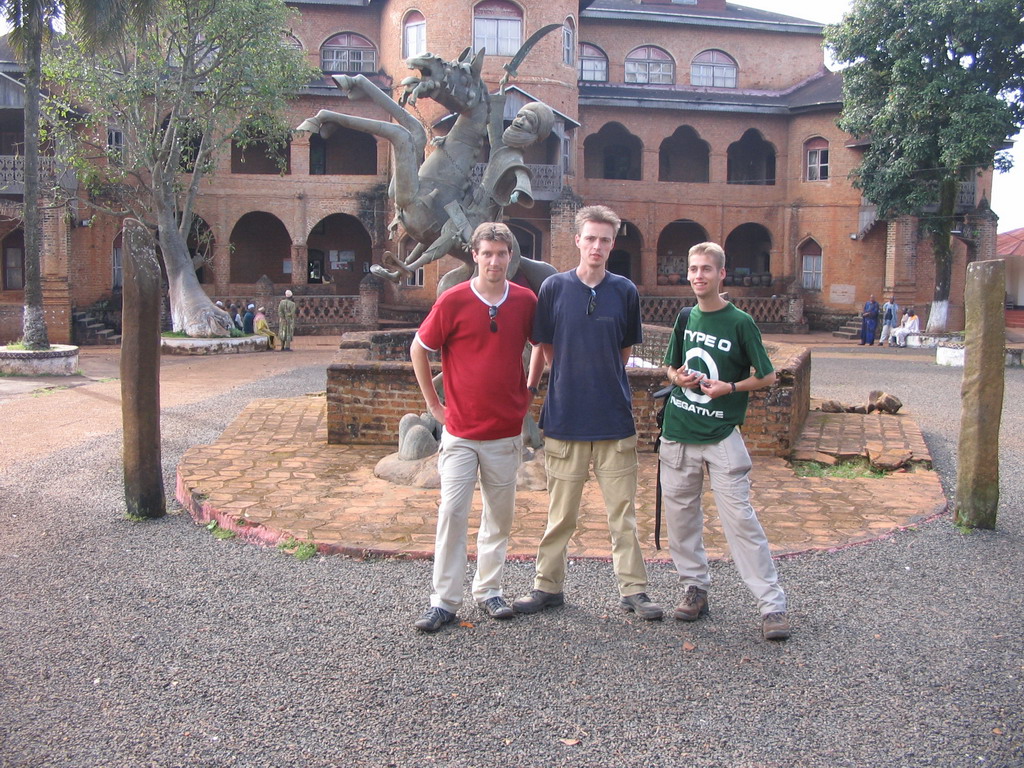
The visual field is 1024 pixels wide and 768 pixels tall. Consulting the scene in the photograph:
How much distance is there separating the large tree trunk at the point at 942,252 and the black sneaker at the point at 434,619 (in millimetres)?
24388

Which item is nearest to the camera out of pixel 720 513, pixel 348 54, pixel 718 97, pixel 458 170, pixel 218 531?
pixel 720 513

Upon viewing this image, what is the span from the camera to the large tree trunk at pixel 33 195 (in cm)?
1653

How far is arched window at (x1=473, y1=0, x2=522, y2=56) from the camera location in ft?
89.9

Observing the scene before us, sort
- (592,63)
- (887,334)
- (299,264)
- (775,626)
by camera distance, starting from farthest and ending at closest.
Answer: (592,63) → (299,264) → (887,334) → (775,626)

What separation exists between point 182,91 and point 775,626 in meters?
19.5

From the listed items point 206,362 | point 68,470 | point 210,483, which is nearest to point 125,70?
point 206,362

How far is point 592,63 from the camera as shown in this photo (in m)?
31.8

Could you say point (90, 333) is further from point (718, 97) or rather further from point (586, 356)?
point (586, 356)

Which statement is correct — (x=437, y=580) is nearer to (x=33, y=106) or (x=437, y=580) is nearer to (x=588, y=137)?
(x=33, y=106)

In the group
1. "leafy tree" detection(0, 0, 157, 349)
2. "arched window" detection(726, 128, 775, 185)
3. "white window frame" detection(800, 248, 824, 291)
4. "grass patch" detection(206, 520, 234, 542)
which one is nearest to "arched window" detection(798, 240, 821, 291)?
"white window frame" detection(800, 248, 824, 291)

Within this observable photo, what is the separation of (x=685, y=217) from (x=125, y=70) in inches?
Result: 694

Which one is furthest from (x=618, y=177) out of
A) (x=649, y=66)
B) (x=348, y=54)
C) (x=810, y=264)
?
(x=348, y=54)

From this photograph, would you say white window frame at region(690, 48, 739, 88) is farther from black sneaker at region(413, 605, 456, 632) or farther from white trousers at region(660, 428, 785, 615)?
black sneaker at region(413, 605, 456, 632)

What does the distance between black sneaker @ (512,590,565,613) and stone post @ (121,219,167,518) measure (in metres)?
2.99
